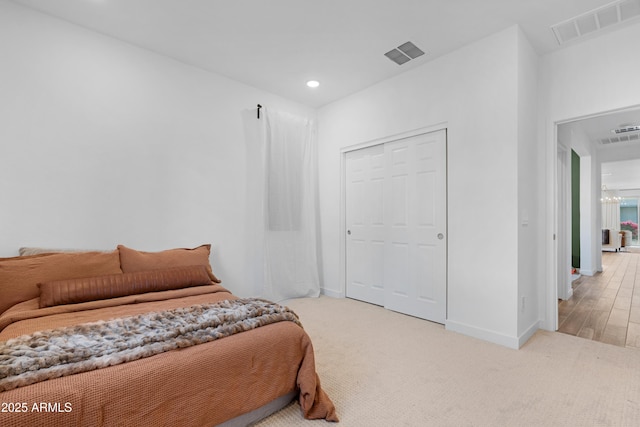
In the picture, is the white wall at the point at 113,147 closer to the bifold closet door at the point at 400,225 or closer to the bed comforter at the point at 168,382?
the bed comforter at the point at 168,382

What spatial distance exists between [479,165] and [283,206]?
2.38m

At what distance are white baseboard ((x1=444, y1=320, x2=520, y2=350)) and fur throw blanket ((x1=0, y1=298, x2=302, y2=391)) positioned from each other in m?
1.89

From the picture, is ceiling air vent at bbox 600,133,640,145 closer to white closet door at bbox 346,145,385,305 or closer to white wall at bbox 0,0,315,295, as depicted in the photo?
white closet door at bbox 346,145,385,305

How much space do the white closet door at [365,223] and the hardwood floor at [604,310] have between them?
203 cm

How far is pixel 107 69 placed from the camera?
9.34ft

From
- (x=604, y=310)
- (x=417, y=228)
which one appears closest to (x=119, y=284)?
(x=417, y=228)

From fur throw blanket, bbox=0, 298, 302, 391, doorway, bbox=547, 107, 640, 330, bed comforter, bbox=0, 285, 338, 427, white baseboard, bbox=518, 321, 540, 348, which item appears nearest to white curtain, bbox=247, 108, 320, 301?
bed comforter, bbox=0, 285, 338, 427

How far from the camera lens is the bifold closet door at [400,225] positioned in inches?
128

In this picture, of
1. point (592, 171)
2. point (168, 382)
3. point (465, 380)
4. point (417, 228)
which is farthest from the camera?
point (592, 171)

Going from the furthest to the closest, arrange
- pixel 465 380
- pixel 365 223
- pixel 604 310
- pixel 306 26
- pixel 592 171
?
1. pixel 592 171
2. pixel 365 223
3. pixel 604 310
4. pixel 306 26
5. pixel 465 380

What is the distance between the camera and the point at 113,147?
287cm

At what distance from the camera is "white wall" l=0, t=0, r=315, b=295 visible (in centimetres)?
244

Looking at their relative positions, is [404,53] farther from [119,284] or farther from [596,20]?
[119,284]

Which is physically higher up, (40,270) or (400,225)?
(400,225)
